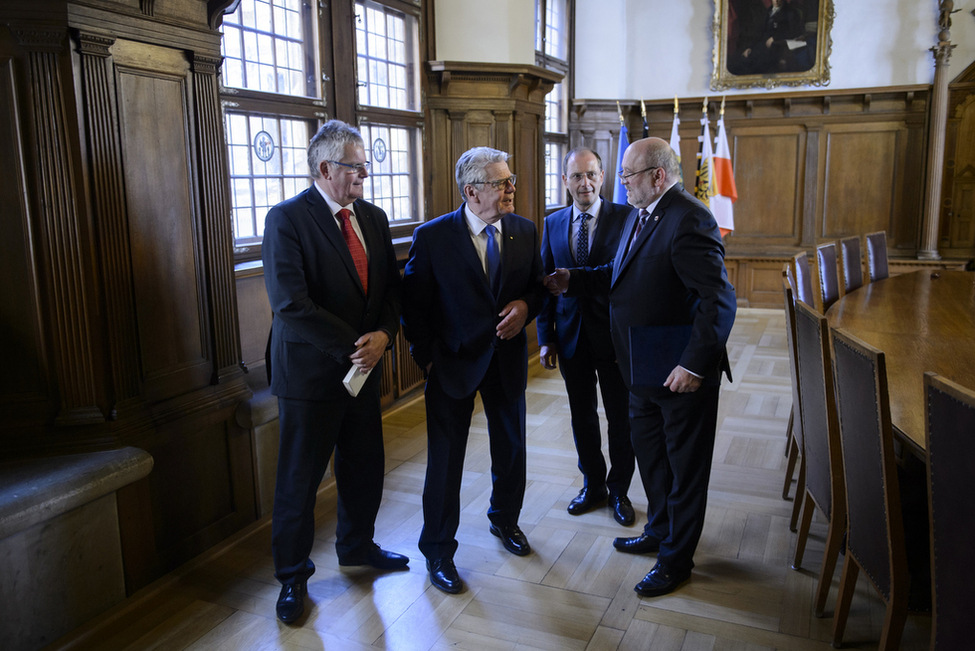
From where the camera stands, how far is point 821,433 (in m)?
2.34

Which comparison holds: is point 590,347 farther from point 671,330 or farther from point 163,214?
point 163,214

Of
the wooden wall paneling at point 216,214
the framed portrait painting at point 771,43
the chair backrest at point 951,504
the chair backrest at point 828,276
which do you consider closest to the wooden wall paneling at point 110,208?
the wooden wall paneling at point 216,214

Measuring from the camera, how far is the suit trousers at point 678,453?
2424mm

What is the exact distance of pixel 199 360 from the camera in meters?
2.86

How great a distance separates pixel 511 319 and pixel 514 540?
0.92m

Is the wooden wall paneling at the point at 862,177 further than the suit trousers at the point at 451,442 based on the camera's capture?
Yes

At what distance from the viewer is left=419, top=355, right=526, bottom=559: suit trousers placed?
2.59 metres

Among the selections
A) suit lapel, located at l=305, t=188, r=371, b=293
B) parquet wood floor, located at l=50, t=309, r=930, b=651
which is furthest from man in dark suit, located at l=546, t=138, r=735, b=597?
suit lapel, located at l=305, t=188, r=371, b=293

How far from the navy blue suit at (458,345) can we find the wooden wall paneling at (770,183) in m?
6.41

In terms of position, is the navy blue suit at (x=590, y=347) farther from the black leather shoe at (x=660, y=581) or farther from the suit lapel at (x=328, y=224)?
the suit lapel at (x=328, y=224)

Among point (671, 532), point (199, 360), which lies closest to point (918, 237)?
point (671, 532)

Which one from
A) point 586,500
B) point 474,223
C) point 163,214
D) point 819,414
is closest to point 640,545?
point 586,500

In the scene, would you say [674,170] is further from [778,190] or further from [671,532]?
[778,190]

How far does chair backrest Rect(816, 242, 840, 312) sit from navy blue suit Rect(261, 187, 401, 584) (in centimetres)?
281
